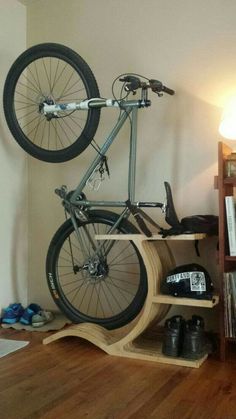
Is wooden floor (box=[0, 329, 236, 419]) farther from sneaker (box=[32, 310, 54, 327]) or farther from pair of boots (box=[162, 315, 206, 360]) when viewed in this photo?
sneaker (box=[32, 310, 54, 327])

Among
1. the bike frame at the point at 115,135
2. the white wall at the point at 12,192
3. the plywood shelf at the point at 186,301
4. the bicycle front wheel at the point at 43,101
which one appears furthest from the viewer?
the white wall at the point at 12,192

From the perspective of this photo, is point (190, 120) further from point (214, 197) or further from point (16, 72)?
point (16, 72)

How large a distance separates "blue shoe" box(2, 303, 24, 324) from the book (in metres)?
1.37

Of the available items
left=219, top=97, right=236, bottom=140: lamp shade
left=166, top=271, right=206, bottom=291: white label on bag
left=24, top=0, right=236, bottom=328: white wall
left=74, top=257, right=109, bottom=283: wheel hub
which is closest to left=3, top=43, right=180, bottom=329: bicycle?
left=74, top=257, right=109, bottom=283: wheel hub

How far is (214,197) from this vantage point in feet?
7.74

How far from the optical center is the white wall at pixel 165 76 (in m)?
2.37

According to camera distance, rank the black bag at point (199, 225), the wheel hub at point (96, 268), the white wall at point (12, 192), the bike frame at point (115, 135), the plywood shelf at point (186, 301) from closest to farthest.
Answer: the plywood shelf at point (186, 301), the black bag at point (199, 225), the bike frame at point (115, 135), the wheel hub at point (96, 268), the white wall at point (12, 192)

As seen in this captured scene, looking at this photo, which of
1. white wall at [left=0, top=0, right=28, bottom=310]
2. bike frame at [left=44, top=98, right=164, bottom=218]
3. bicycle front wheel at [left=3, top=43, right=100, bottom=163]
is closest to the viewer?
bike frame at [left=44, top=98, right=164, bottom=218]

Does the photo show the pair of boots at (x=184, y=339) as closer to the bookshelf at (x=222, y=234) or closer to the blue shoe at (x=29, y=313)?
the bookshelf at (x=222, y=234)

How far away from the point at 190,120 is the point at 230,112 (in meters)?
0.35

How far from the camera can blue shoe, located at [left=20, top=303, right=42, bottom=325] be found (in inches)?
101

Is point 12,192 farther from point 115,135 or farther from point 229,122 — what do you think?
point 229,122

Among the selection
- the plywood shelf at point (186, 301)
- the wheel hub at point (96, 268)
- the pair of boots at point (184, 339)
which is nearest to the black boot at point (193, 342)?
the pair of boots at point (184, 339)

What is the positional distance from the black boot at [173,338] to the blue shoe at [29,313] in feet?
3.10
